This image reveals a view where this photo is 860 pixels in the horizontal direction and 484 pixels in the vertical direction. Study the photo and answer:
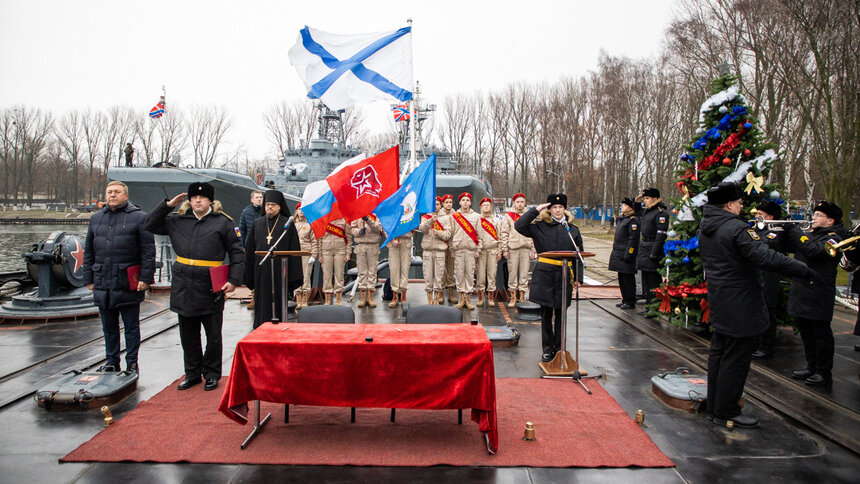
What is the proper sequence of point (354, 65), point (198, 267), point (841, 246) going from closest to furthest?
point (841, 246), point (198, 267), point (354, 65)

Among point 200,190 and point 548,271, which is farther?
point 548,271

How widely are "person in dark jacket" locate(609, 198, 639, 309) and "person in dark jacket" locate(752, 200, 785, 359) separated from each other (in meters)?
2.35

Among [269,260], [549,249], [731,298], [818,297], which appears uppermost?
[549,249]

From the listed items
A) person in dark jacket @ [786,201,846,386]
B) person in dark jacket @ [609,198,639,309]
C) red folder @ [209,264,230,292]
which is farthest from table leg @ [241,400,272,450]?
person in dark jacket @ [609,198,639,309]

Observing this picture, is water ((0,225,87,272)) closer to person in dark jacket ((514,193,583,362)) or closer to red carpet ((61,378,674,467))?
red carpet ((61,378,674,467))

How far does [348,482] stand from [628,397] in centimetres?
299

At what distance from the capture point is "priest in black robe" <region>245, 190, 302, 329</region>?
231 inches

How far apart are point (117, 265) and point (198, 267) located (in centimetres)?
93

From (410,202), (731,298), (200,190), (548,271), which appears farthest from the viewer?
(410,202)

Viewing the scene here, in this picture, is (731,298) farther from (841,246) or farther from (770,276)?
(770,276)

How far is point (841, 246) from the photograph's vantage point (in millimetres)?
4516

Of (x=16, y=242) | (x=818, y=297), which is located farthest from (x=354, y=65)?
(x=16, y=242)

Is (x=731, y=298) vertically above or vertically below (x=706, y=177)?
below

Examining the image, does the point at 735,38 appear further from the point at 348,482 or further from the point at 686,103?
the point at 348,482
